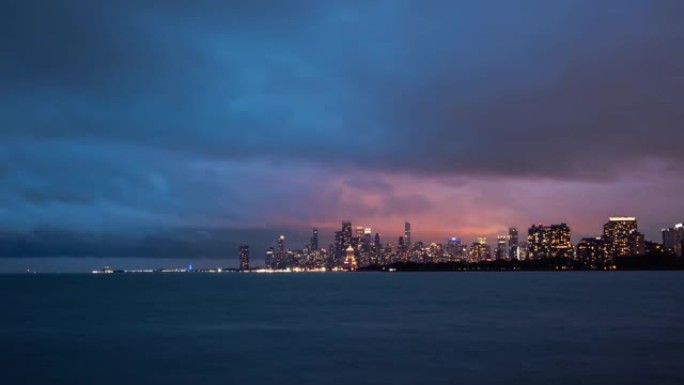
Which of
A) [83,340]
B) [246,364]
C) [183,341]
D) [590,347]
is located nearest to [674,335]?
[590,347]

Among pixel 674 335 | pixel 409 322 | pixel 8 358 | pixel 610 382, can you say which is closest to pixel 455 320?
pixel 409 322

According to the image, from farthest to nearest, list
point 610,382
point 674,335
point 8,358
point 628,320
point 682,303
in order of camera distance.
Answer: point 682,303 → point 628,320 → point 674,335 → point 8,358 → point 610,382

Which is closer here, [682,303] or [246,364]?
[246,364]

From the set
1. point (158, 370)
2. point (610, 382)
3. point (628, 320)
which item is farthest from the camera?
point (628, 320)

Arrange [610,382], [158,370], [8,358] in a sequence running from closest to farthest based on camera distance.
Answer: [610,382] → [158,370] → [8,358]

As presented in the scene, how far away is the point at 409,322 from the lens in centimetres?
6291

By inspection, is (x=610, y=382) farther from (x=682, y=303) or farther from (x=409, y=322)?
(x=682, y=303)

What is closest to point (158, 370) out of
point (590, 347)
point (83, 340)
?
point (83, 340)

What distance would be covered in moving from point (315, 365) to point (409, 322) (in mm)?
25974

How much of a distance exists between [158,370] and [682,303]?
72.5m

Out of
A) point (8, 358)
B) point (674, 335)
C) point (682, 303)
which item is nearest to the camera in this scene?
point (8, 358)

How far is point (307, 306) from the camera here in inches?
3469

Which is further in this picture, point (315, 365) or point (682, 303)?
point (682, 303)

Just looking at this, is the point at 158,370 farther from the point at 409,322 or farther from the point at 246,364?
the point at 409,322
